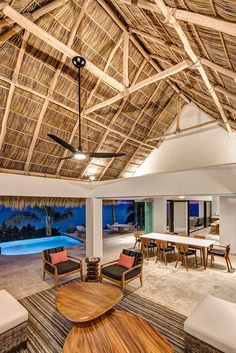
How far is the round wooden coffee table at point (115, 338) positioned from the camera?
2549mm

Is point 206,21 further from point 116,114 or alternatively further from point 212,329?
point 116,114

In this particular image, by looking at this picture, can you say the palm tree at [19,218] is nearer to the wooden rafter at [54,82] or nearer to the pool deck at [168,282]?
the pool deck at [168,282]

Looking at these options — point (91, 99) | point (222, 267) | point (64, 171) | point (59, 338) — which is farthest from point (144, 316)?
point (91, 99)

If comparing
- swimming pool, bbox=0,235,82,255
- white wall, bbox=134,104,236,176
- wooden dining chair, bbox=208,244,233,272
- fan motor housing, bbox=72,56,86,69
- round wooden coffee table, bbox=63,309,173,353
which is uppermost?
fan motor housing, bbox=72,56,86,69

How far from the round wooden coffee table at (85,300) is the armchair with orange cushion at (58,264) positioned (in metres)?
1.09

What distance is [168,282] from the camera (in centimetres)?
542

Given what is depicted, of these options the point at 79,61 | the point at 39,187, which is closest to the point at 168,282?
the point at 39,187

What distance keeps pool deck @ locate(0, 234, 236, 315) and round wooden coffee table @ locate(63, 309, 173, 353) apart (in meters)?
1.55

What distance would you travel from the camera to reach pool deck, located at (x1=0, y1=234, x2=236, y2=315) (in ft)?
15.1

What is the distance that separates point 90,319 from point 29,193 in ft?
12.7

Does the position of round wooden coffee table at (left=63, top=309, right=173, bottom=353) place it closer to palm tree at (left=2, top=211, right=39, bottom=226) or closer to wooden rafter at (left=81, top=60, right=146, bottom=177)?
wooden rafter at (left=81, top=60, right=146, bottom=177)

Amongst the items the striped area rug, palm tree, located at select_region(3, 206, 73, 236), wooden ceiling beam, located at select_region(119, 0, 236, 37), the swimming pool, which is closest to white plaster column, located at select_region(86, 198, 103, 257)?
the striped area rug

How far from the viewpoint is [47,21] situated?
144 inches

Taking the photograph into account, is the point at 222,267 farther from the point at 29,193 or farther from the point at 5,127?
the point at 5,127
